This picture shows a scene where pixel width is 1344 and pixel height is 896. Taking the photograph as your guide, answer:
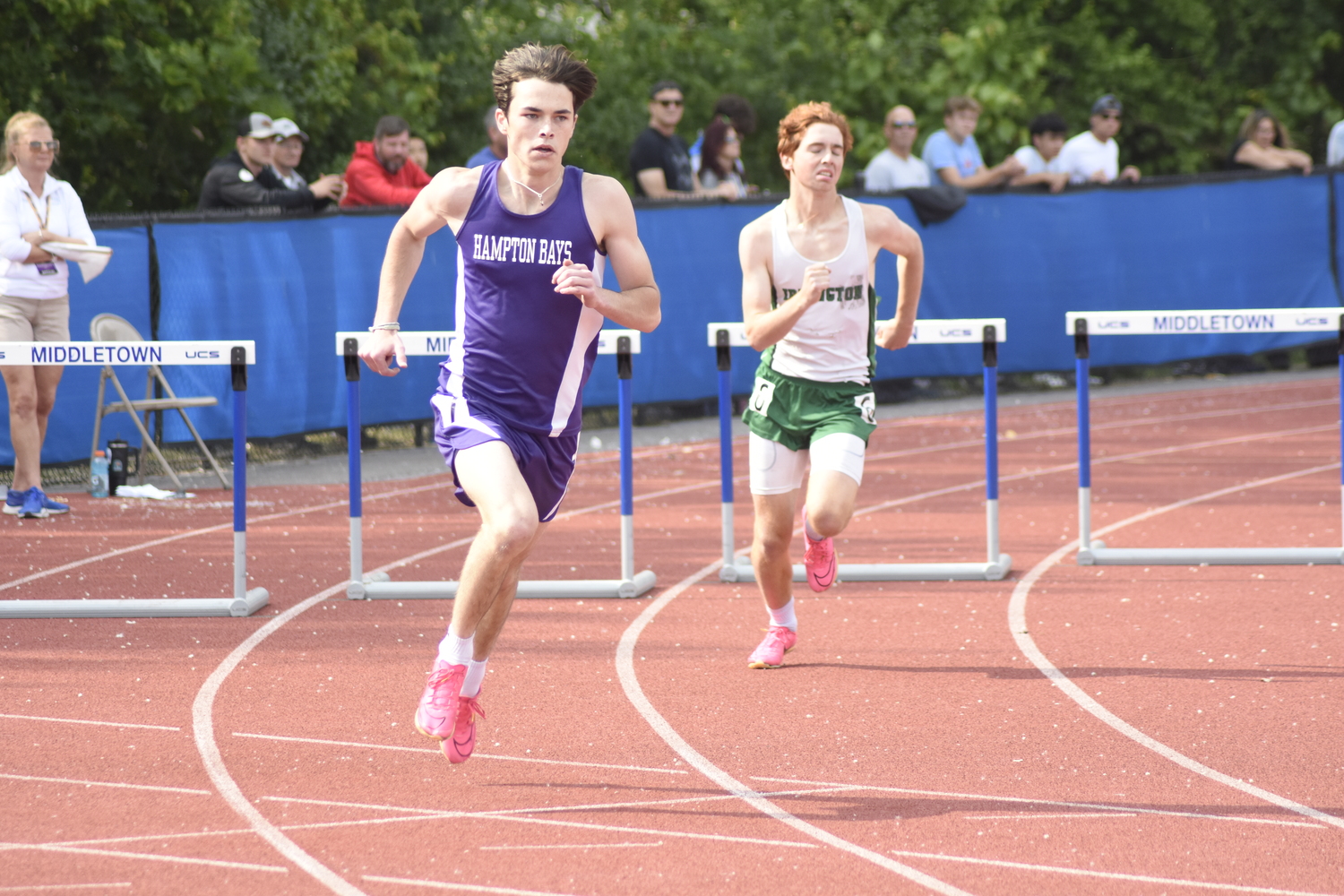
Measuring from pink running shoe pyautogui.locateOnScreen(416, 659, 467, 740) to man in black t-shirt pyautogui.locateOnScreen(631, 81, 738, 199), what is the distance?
927cm

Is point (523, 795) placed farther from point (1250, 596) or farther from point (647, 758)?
point (1250, 596)

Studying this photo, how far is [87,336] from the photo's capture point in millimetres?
10742

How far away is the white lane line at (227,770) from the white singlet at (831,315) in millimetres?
2391

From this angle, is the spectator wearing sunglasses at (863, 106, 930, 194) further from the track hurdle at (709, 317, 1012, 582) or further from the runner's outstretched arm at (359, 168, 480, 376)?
the runner's outstretched arm at (359, 168, 480, 376)

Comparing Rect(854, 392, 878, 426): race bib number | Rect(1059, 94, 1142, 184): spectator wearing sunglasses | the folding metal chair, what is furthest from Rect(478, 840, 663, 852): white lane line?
Rect(1059, 94, 1142, 184): spectator wearing sunglasses

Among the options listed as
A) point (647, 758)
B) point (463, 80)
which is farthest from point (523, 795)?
point (463, 80)

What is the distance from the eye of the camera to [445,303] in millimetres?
12469

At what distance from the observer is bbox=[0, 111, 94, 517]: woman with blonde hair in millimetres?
9180

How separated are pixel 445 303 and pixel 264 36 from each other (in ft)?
19.2

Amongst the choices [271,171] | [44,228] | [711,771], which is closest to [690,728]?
[711,771]

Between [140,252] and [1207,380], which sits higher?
[140,252]

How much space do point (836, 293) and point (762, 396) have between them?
0.48 metres

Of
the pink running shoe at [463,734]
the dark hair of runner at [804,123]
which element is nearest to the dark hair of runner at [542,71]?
the dark hair of runner at [804,123]

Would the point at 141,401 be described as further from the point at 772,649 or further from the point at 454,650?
the point at 454,650
